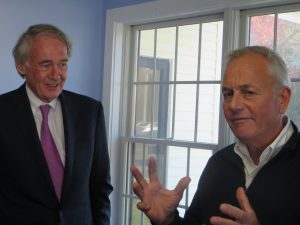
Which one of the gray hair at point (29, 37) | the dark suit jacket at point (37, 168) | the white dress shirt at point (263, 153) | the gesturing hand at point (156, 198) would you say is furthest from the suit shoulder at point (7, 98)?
the white dress shirt at point (263, 153)

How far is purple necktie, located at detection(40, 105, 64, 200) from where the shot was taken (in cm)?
168

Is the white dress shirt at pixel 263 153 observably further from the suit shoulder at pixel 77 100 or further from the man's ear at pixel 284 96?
the suit shoulder at pixel 77 100

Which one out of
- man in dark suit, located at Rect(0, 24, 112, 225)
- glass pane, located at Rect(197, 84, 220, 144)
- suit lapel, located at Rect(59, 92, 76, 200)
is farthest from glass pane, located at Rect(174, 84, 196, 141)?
suit lapel, located at Rect(59, 92, 76, 200)

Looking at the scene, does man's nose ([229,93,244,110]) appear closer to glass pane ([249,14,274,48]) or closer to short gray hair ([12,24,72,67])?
short gray hair ([12,24,72,67])

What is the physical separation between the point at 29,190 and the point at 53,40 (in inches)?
25.2

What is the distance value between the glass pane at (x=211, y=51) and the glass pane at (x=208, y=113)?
8cm

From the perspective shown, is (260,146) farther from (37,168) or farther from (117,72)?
(117,72)

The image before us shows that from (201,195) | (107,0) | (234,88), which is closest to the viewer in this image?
(234,88)

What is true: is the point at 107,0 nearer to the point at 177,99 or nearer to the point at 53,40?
the point at 177,99

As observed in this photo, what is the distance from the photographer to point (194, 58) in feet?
8.81

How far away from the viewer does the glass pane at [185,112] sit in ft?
8.79

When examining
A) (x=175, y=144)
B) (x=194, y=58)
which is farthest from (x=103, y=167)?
(x=194, y=58)

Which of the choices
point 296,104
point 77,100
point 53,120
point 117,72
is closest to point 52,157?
point 53,120

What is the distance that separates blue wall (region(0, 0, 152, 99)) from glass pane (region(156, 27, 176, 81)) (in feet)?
0.94
